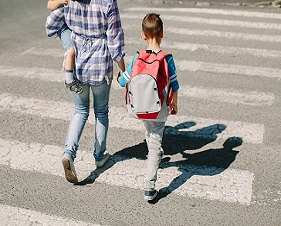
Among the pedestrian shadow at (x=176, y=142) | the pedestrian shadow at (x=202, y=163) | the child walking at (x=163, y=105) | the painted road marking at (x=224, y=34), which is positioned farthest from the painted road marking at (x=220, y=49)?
the child walking at (x=163, y=105)

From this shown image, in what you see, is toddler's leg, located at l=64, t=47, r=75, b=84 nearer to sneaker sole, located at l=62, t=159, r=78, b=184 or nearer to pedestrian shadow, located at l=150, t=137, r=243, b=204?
sneaker sole, located at l=62, t=159, r=78, b=184

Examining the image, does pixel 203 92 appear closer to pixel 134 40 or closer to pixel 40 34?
pixel 134 40

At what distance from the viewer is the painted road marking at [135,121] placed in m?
6.44

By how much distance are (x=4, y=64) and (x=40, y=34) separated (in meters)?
2.11

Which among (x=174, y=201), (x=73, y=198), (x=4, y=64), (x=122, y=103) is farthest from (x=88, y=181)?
(x=4, y=64)

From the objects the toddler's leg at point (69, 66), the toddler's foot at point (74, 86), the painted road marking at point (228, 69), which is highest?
the toddler's leg at point (69, 66)

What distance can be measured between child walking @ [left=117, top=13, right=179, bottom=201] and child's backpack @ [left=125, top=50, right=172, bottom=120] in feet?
0.17

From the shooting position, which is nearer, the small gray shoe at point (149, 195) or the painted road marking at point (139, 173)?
the small gray shoe at point (149, 195)

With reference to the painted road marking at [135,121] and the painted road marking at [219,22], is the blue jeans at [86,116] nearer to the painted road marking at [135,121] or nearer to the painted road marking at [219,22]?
the painted road marking at [135,121]

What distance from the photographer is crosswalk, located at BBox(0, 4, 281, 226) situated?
17.4 ft

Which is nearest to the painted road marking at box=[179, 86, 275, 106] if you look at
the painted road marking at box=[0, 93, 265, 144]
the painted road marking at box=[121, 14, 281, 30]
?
the painted road marking at box=[0, 93, 265, 144]

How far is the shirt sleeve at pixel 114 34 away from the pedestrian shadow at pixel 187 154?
1232 millimetres

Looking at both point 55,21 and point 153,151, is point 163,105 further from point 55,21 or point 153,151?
point 55,21

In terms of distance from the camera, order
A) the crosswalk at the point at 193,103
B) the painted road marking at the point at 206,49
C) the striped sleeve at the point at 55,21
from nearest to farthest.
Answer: the striped sleeve at the point at 55,21 → the crosswalk at the point at 193,103 → the painted road marking at the point at 206,49
